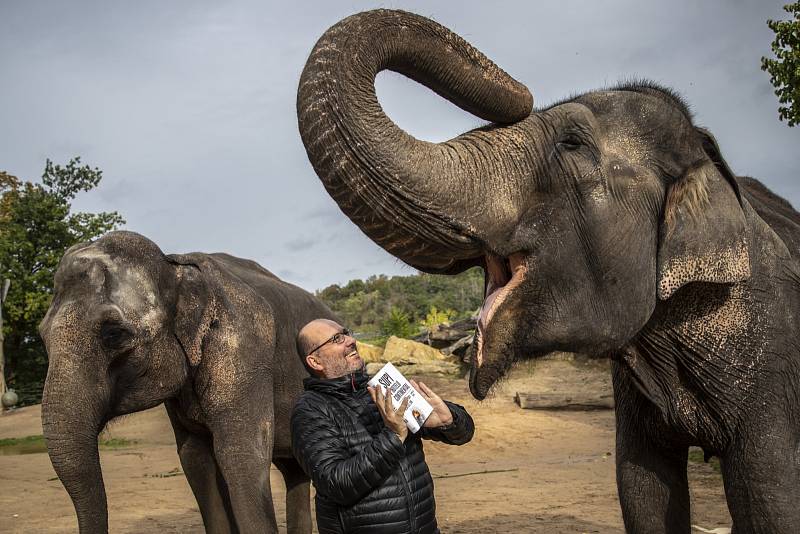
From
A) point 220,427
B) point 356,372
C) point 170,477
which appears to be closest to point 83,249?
point 220,427

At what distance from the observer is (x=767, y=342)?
2770 millimetres

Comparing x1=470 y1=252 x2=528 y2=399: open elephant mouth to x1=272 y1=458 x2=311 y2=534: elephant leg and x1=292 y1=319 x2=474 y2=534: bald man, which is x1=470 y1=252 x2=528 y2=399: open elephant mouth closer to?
x1=292 y1=319 x2=474 y2=534: bald man

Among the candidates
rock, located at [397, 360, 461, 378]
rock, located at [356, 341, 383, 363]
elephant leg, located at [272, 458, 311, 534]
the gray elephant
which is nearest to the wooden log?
rock, located at [397, 360, 461, 378]

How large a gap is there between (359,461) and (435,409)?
36 cm

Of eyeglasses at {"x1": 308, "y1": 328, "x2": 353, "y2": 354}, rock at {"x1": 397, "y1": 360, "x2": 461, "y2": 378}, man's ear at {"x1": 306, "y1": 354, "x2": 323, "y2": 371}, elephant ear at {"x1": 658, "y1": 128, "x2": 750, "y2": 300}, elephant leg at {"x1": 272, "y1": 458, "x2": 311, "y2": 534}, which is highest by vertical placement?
rock at {"x1": 397, "y1": 360, "x2": 461, "y2": 378}

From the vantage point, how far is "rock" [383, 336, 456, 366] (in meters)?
19.9

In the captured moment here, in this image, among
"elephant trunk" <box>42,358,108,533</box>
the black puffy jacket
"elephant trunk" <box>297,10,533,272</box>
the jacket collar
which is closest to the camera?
"elephant trunk" <box>297,10,533,272</box>

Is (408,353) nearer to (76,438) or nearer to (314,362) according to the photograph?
(76,438)

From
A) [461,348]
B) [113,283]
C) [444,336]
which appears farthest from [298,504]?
[444,336]

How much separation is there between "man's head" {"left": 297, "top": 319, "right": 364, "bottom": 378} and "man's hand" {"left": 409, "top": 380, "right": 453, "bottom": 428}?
0.36 metres

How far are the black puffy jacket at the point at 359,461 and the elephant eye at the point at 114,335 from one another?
232 centimetres

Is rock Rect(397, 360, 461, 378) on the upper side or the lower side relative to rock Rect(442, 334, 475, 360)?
lower

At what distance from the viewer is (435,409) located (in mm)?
2971

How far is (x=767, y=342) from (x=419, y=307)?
42.8 m
